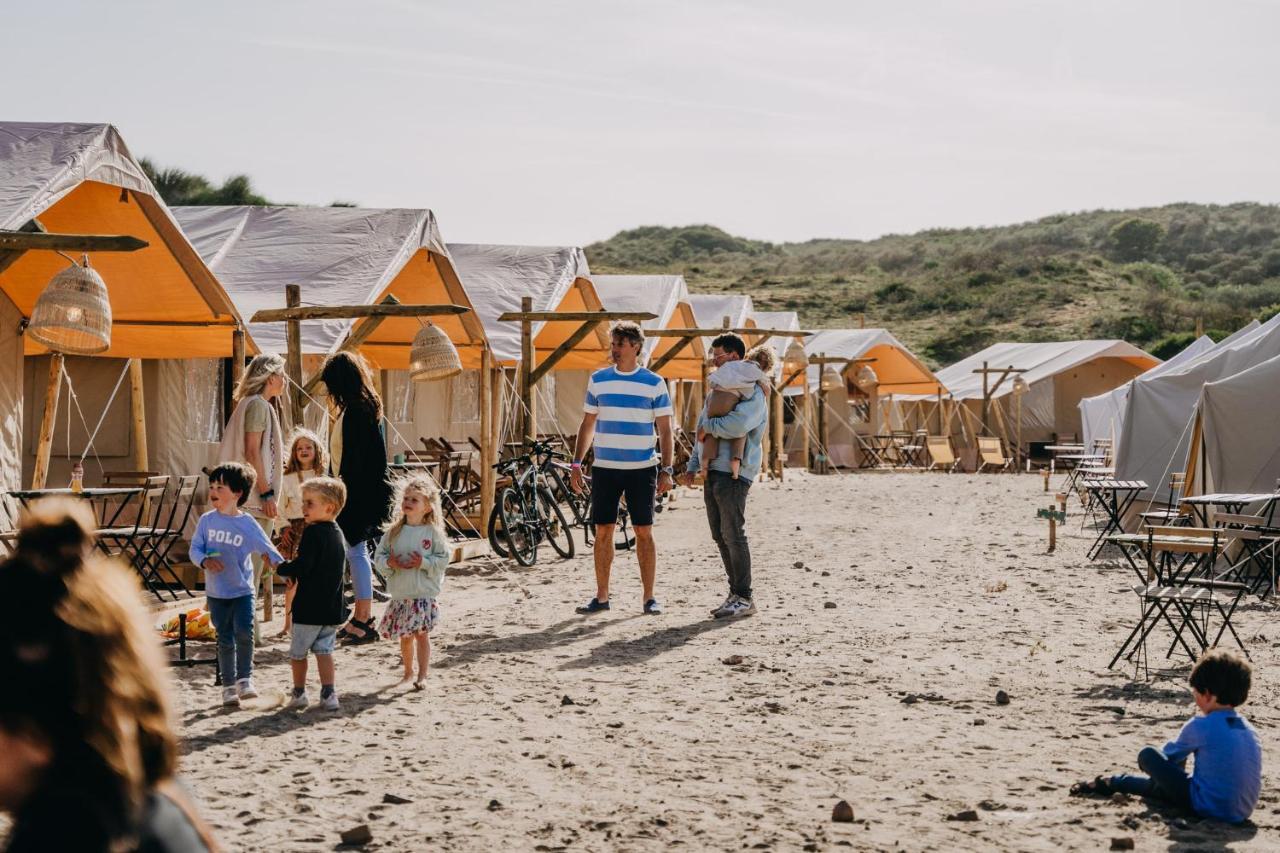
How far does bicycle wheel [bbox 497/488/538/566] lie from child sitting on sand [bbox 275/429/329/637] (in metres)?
3.07

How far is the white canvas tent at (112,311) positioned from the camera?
8.41 meters

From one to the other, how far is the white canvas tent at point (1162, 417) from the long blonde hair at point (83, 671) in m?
14.7

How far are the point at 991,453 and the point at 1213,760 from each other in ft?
95.2

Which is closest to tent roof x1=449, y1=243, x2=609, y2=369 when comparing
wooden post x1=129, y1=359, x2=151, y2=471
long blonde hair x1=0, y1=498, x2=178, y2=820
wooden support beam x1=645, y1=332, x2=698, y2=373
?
wooden support beam x1=645, y1=332, x2=698, y2=373

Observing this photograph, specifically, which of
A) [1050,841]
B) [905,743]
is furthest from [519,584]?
[1050,841]

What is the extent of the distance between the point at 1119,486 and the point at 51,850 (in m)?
12.6

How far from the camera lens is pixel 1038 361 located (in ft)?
115

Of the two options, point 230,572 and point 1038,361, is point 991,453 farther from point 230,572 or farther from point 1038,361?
point 230,572

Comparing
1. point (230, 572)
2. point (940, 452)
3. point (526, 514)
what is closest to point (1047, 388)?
point (940, 452)

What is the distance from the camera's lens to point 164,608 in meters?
8.04

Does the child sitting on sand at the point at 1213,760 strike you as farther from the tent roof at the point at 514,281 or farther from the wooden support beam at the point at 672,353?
the wooden support beam at the point at 672,353

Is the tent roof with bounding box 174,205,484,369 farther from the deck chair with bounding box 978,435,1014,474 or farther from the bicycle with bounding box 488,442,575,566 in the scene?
the deck chair with bounding box 978,435,1014,474

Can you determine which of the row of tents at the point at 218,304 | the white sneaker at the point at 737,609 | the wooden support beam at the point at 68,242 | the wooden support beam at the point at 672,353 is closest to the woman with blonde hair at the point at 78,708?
the wooden support beam at the point at 68,242

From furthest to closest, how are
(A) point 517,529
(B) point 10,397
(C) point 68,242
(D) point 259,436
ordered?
(A) point 517,529 → (B) point 10,397 → (D) point 259,436 → (C) point 68,242
